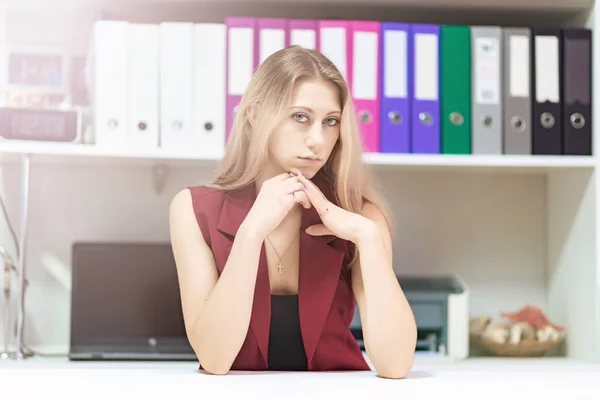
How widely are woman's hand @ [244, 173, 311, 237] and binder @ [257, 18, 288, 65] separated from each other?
625 mm

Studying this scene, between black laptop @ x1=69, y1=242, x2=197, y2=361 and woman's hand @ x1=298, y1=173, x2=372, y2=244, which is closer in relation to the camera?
woman's hand @ x1=298, y1=173, x2=372, y2=244

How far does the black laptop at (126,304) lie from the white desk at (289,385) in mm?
695

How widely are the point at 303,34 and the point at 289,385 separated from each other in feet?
3.37

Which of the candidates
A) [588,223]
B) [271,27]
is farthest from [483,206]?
[271,27]

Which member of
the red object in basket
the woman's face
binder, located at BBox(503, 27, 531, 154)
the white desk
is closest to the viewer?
the white desk

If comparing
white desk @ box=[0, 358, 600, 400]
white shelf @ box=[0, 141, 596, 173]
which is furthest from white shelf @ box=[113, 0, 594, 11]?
white desk @ box=[0, 358, 600, 400]

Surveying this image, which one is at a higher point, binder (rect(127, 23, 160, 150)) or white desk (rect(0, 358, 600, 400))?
binder (rect(127, 23, 160, 150))

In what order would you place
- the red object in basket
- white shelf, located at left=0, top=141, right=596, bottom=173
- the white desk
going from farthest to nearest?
the red object in basket < white shelf, located at left=0, top=141, right=596, bottom=173 < the white desk

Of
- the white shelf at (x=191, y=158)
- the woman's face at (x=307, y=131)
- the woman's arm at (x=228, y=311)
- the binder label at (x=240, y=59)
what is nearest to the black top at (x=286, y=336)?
the woman's arm at (x=228, y=311)

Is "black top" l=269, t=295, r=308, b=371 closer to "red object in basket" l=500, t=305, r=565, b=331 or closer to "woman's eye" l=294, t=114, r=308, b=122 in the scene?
"woman's eye" l=294, t=114, r=308, b=122

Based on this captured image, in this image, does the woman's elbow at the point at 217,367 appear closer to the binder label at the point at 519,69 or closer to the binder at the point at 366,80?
the binder at the point at 366,80

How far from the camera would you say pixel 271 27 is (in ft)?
6.02

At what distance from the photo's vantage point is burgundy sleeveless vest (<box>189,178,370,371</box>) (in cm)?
131

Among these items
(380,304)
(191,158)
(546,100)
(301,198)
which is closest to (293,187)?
(301,198)
